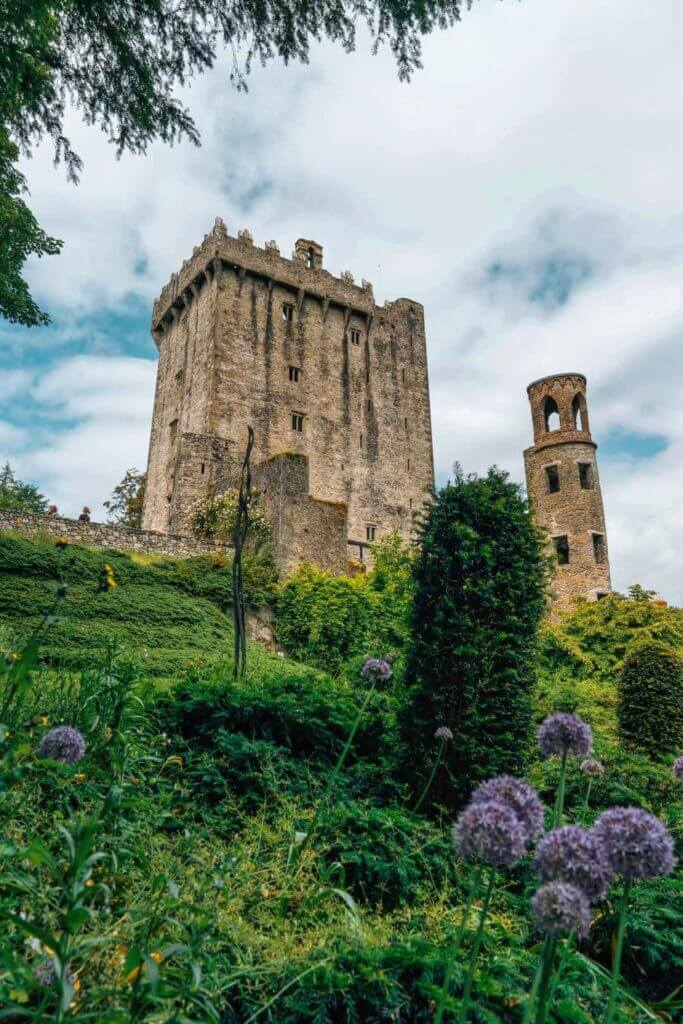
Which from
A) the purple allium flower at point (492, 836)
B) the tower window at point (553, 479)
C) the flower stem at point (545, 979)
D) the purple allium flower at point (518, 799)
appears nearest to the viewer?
the flower stem at point (545, 979)

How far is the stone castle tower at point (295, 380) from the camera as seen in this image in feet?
88.7

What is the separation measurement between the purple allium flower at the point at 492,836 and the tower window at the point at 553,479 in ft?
84.1

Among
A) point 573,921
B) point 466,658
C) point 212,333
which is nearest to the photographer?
point 573,921

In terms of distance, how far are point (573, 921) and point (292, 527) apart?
55.7ft

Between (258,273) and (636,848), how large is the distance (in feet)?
95.4

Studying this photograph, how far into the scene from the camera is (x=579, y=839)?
1.39 m

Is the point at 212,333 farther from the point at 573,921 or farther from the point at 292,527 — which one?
the point at 573,921

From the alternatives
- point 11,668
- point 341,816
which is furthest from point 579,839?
point 341,816

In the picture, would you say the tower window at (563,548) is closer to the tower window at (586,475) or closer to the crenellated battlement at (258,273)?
the tower window at (586,475)

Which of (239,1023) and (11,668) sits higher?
(11,668)

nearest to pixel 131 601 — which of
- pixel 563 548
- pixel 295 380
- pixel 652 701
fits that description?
pixel 652 701

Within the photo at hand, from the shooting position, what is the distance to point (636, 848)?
1455mm

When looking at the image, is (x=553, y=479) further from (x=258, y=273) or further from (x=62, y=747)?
(x=62, y=747)

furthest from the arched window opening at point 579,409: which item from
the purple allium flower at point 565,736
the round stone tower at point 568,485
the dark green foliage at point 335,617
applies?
the purple allium flower at point 565,736
